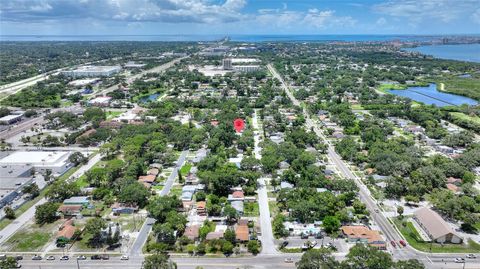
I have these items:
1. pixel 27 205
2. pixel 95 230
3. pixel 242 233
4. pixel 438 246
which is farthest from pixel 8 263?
pixel 438 246

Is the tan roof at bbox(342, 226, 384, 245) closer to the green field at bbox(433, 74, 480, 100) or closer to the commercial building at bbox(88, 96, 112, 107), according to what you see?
the commercial building at bbox(88, 96, 112, 107)

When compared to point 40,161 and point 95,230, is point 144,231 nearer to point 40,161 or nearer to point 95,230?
point 95,230

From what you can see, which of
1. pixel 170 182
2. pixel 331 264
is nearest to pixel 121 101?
pixel 170 182

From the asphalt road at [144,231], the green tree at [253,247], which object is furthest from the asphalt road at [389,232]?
the asphalt road at [144,231]

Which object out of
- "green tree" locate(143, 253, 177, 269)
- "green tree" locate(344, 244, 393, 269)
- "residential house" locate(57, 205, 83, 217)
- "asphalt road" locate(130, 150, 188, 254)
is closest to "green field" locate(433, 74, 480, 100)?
"green tree" locate(344, 244, 393, 269)

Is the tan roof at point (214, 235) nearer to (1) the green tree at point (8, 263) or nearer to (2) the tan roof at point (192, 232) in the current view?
(2) the tan roof at point (192, 232)

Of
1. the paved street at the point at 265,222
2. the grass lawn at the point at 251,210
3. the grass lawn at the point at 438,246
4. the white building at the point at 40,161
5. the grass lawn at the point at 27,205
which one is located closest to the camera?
the grass lawn at the point at 438,246

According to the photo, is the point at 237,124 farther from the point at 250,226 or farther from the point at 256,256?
the point at 256,256
